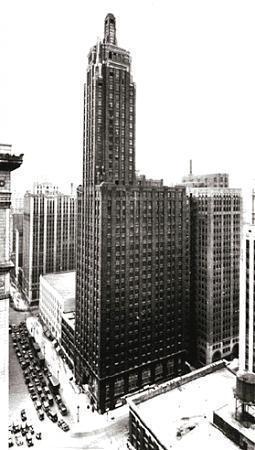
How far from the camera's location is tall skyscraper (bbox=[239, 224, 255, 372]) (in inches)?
2657

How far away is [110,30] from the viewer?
272ft

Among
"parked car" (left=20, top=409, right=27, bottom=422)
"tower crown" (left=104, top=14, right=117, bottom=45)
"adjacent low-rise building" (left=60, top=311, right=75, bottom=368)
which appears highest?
"tower crown" (left=104, top=14, right=117, bottom=45)

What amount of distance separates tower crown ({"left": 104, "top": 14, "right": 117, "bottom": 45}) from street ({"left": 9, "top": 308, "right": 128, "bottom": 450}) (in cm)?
8076

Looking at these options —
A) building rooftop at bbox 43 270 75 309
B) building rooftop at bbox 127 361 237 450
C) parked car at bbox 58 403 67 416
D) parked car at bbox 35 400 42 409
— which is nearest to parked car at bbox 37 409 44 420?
parked car at bbox 35 400 42 409

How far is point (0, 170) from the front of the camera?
63.0 feet

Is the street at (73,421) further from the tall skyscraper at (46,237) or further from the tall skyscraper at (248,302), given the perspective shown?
the tall skyscraper at (46,237)

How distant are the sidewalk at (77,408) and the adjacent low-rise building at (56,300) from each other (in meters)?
10.1

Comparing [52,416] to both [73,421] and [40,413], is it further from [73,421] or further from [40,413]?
[73,421]

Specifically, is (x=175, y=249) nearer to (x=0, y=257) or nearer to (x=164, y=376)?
(x=164, y=376)

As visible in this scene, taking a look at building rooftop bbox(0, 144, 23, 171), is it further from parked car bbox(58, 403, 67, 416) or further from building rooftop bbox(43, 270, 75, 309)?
building rooftop bbox(43, 270, 75, 309)

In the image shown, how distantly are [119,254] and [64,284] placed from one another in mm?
46974

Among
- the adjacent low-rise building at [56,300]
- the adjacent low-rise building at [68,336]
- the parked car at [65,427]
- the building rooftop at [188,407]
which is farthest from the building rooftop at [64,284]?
the building rooftop at [188,407]

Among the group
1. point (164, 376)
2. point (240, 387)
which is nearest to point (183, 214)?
point (164, 376)

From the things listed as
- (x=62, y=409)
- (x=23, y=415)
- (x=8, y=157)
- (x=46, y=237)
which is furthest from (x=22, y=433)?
(x=46, y=237)
